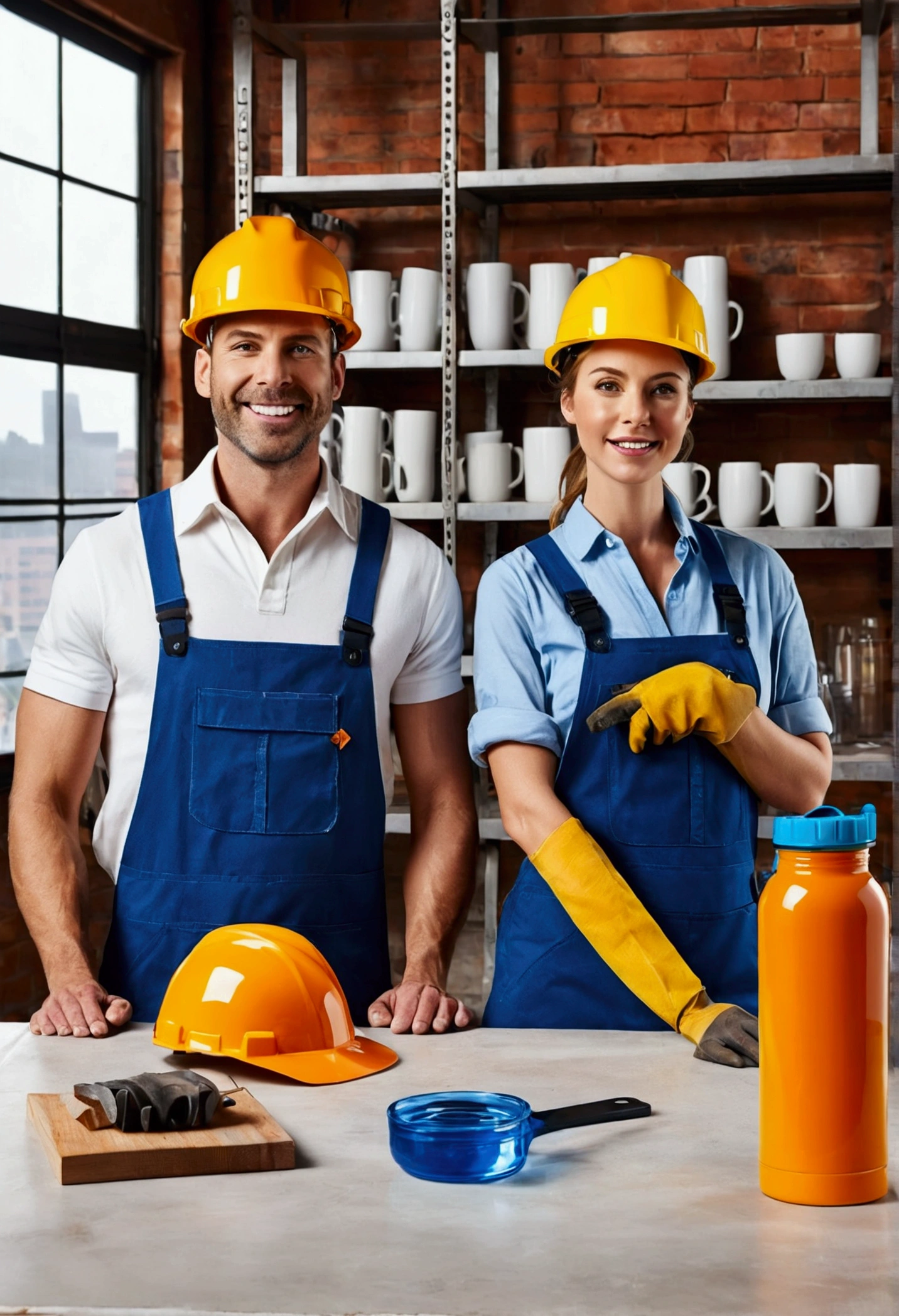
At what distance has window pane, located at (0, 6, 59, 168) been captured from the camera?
3.37 m

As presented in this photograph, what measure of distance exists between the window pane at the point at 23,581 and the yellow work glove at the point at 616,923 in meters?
2.02

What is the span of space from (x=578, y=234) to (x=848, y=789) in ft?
5.58

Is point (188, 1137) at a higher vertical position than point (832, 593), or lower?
lower

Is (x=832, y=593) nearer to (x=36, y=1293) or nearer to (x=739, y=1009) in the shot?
(x=739, y=1009)

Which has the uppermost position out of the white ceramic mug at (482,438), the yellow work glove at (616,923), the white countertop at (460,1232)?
the white ceramic mug at (482,438)

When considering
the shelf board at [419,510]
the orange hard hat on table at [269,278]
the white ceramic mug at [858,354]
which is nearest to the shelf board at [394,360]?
the shelf board at [419,510]

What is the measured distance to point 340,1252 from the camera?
100 cm

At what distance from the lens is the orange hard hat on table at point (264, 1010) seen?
1.40 metres

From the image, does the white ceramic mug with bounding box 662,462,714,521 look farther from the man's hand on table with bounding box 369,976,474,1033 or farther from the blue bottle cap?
the blue bottle cap

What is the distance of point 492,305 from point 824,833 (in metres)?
2.66

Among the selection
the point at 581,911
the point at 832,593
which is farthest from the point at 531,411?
the point at 581,911

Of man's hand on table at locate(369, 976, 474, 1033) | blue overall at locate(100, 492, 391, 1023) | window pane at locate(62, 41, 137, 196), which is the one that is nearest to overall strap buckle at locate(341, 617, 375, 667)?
blue overall at locate(100, 492, 391, 1023)

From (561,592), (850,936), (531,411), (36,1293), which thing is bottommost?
(36,1293)

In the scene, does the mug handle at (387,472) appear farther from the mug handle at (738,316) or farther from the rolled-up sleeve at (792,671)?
the rolled-up sleeve at (792,671)
